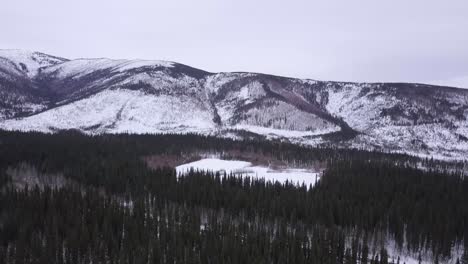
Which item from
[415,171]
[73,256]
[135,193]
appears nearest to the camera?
[73,256]

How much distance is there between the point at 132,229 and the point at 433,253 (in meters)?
38.1

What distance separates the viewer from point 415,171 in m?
93.2

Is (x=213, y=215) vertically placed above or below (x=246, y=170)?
below

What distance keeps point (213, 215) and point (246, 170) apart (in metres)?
45.9

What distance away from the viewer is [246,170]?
9962 cm

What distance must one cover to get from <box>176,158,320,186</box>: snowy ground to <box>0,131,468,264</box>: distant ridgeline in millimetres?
8515

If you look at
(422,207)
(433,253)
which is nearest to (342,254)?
(433,253)

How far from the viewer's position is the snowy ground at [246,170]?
93375mm

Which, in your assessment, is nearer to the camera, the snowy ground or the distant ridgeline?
the distant ridgeline

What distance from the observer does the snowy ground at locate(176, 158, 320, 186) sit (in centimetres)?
9338

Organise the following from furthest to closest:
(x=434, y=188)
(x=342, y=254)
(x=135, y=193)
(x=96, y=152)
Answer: (x=96, y=152)
(x=434, y=188)
(x=135, y=193)
(x=342, y=254)

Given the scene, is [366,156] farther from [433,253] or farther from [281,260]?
[281,260]

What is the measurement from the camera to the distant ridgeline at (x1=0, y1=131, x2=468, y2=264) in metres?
39.6

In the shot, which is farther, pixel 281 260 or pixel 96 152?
pixel 96 152
